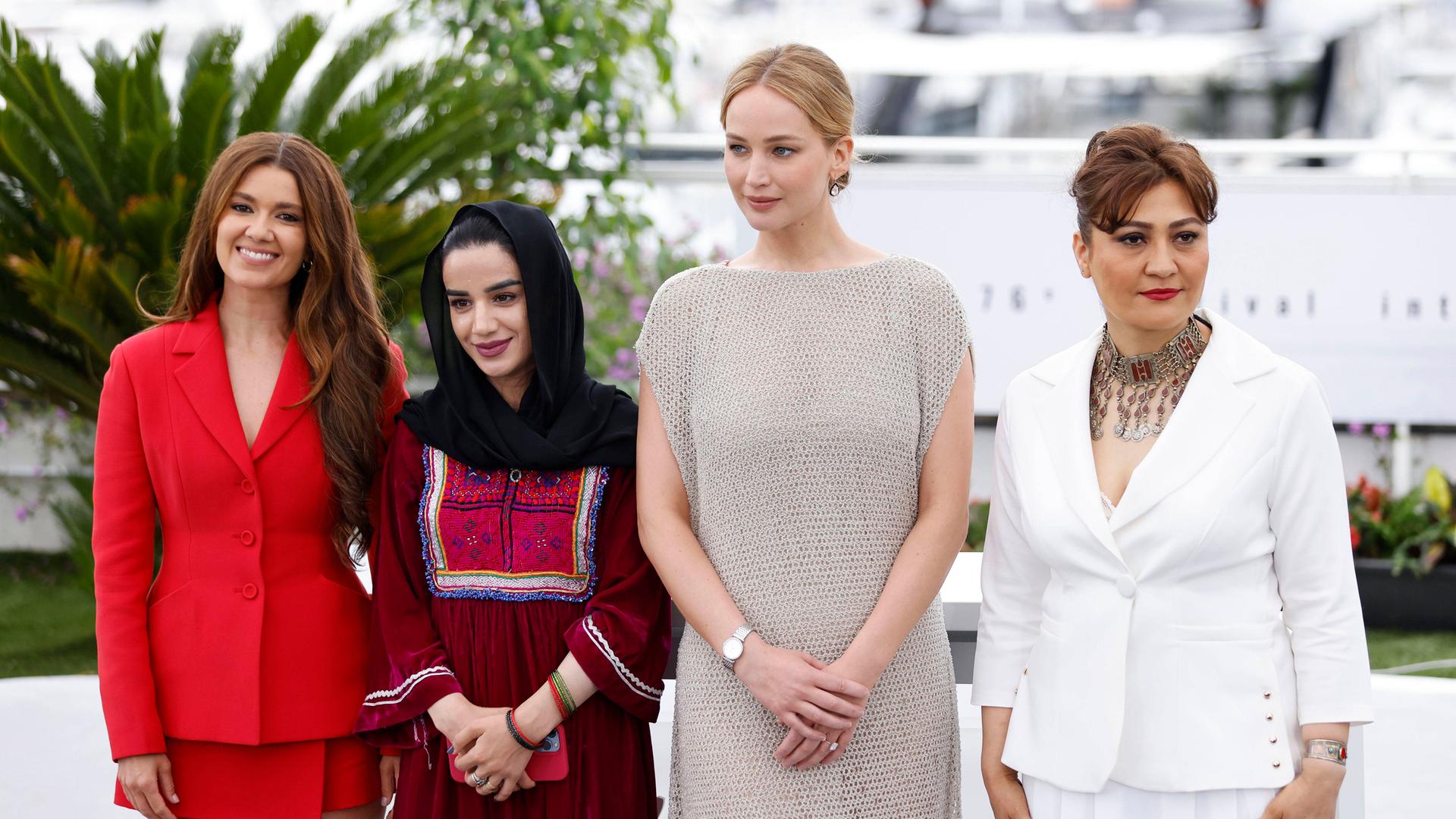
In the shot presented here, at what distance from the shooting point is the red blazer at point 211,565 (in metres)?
2.36

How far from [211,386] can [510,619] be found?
0.70m

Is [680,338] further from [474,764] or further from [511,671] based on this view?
Answer: [474,764]

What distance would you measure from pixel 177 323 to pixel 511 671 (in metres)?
0.93

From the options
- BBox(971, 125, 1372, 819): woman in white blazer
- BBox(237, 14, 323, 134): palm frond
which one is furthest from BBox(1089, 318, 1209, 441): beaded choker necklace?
BBox(237, 14, 323, 134): palm frond

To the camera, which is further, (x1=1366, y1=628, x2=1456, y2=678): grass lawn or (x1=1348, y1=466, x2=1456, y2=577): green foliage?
(x1=1348, y1=466, x2=1456, y2=577): green foliage

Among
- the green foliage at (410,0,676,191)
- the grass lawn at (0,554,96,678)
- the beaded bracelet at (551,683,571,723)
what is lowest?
the grass lawn at (0,554,96,678)

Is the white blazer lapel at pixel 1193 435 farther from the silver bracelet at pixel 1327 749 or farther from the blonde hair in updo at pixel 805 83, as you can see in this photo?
the blonde hair in updo at pixel 805 83

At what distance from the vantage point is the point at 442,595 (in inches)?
92.7

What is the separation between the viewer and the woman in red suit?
7.75 feet

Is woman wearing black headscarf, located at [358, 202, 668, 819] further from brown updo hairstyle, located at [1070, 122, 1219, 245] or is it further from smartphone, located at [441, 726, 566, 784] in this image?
brown updo hairstyle, located at [1070, 122, 1219, 245]

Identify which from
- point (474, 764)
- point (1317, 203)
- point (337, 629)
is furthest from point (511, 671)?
point (1317, 203)

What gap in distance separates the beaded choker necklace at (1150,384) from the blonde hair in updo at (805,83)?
61cm

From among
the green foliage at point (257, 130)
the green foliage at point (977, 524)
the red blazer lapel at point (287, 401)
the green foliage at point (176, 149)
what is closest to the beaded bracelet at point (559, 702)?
the red blazer lapel at point (287, 401)

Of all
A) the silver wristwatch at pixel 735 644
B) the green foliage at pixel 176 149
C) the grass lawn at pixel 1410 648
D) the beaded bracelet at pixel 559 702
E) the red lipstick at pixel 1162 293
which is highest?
the green foliage at pixel 176 149
